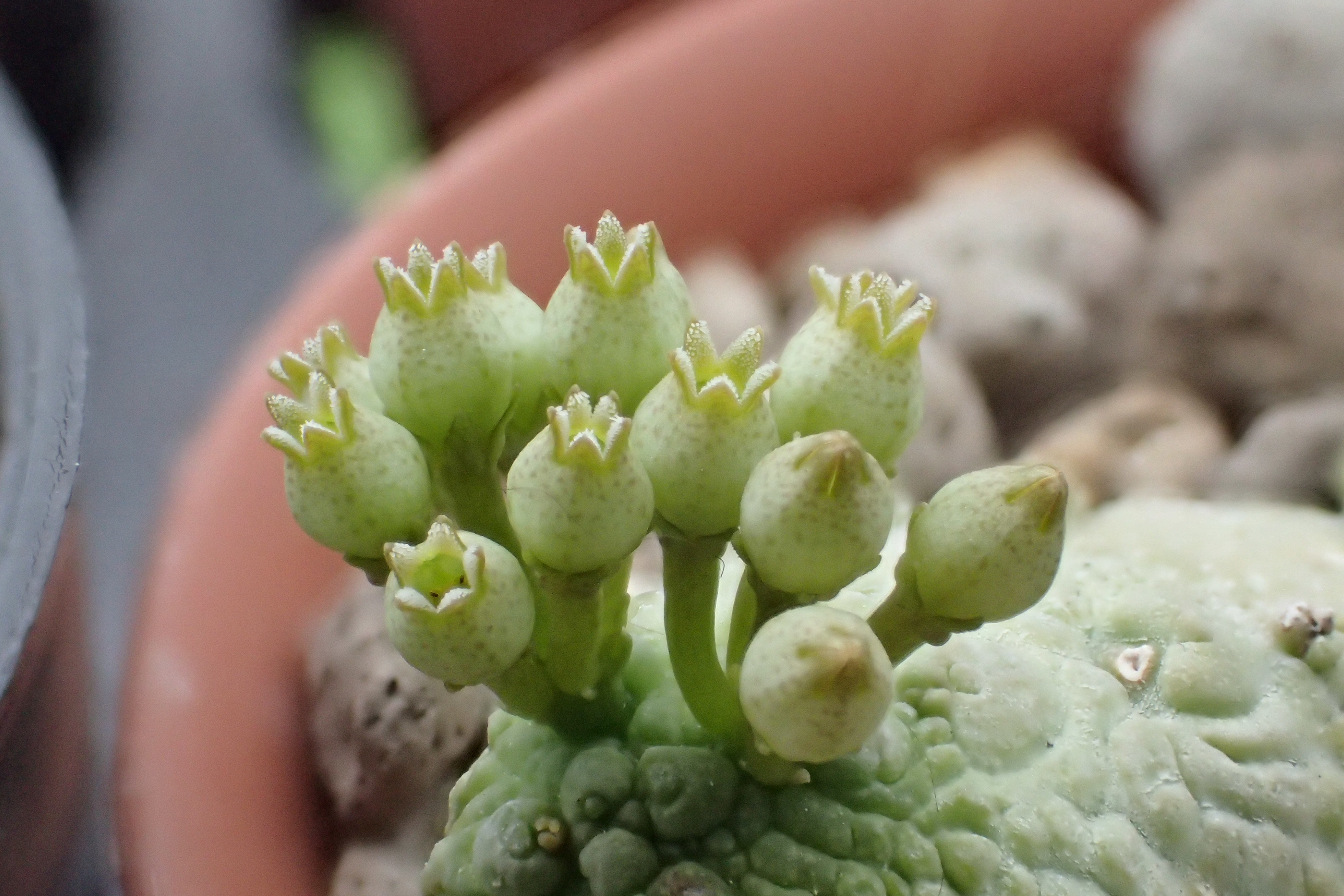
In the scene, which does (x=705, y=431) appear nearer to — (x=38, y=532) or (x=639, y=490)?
(x=639, y=490)

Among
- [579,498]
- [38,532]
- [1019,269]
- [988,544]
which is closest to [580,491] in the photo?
[579,498]

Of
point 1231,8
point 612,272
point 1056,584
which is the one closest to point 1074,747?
point 1056,584

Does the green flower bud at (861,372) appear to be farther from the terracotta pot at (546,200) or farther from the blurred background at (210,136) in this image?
the blurred background at (210,136)

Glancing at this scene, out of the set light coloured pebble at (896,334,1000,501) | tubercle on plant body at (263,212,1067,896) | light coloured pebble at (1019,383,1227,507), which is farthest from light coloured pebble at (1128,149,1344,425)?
tubercle on plant body at (263,212,1067,896)

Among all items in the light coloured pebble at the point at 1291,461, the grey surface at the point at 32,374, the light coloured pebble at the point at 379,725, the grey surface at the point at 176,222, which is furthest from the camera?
the grey surface at the point at 176,222

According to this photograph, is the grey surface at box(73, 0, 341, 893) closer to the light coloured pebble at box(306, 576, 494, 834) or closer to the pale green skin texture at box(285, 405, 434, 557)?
the light coloured pebble at box(306, 576, 494, 834)

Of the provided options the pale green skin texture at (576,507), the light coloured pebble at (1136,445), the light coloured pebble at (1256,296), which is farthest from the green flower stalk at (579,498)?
the light coloured pebble at (1256,296)
